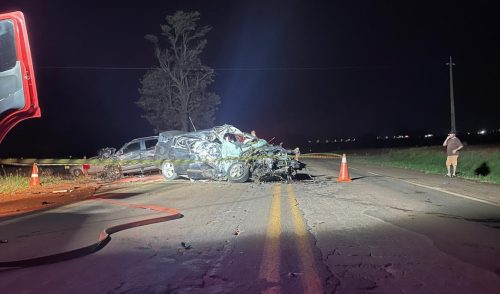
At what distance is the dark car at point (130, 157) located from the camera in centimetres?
2023

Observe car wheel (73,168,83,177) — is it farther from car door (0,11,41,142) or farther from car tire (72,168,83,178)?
car door (0,11,41,142)

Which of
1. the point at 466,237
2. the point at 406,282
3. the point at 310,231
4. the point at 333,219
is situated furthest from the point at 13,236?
the point at 466,237

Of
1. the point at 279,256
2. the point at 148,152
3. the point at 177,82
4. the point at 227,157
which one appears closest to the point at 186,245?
the point at 279,256

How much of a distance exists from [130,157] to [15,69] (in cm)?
1496

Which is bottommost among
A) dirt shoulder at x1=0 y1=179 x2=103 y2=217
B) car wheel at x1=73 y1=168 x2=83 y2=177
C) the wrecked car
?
dirt shoulder at x1=0 y1=179 x2=103 y2=217

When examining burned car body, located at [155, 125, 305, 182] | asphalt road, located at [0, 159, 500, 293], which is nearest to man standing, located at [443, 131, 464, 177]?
burned car body, located at [155, 125, 305, 182]

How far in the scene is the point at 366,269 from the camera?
5328mm

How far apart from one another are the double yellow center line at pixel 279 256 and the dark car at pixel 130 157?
12.4 metres

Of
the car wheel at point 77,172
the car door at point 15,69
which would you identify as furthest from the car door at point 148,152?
the car door at point 15,69

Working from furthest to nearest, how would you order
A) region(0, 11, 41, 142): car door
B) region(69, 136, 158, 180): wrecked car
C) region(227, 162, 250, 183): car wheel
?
region(69, 136, 158, 180): wrecked car
region(227, 162, 250, 183): car wheel
region(0, 11, 41, 142): car door

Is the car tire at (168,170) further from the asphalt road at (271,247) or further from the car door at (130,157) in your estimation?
the asphalt road at (271,247)

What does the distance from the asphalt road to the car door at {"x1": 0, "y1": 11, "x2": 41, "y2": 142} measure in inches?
78.6

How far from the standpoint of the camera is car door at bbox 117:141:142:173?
66.8ft

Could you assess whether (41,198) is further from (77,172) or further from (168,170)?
(77,172)
